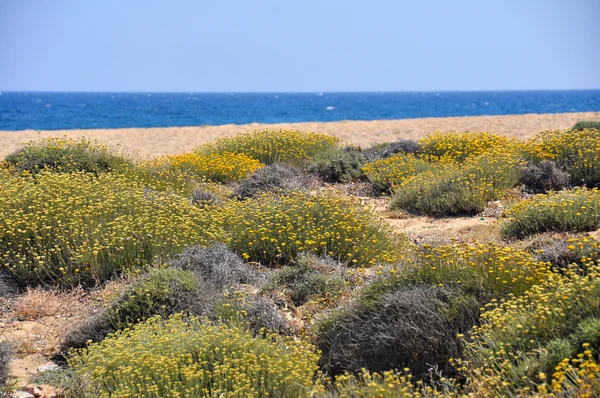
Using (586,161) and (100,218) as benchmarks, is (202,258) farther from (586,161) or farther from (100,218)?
(586,161)

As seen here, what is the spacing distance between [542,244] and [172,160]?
27.1ft

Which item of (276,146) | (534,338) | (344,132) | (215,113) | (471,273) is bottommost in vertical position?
(215,113)

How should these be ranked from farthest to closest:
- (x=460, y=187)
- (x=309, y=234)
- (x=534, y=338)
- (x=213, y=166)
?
(x=213, y=166)
(x=460, y=187)
(x=309, y=234)
(x=534, y=338)

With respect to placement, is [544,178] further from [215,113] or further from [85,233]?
[215,113]

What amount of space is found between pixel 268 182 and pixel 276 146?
3.64 m

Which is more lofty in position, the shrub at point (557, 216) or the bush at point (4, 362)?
the shrub at point (557, 216)

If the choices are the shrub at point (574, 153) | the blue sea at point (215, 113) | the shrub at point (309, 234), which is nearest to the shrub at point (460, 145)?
the shrub at point (574, 153)

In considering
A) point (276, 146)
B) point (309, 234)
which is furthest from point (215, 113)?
point (309, 234)

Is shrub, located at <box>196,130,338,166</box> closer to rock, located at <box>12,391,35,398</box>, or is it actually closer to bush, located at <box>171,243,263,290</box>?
bush, located at <box>171,243,263,290</box>

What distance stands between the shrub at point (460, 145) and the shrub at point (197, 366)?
9.31m

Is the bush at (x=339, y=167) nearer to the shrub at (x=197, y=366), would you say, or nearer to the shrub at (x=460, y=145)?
the shrub at (x=460, y=145)

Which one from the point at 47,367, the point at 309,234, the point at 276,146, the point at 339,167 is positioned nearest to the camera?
the point at 47,367

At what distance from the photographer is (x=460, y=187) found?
10062 mm

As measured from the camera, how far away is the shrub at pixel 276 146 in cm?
1467
